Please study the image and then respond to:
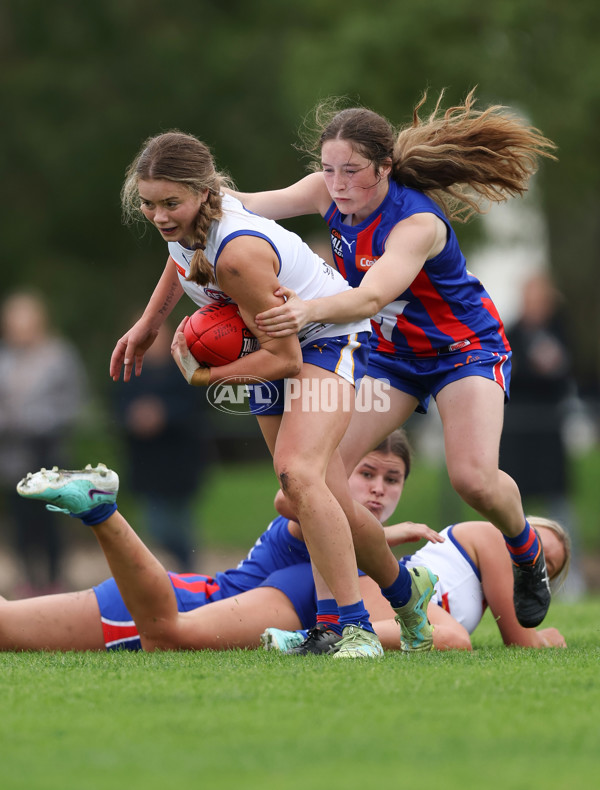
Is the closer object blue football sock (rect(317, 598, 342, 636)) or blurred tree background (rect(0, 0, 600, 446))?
blue football sock (rect(317, 598, 342, 636))

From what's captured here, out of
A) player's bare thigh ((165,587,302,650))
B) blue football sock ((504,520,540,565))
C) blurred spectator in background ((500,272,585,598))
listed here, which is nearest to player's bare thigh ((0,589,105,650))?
player's bare thigh ((165,587,302,650))

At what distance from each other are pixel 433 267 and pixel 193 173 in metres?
1.19

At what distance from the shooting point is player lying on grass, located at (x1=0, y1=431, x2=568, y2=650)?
179 inches

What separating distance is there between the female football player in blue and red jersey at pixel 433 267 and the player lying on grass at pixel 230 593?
251mm

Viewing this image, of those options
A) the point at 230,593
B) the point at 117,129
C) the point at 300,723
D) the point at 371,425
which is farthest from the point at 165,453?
the point at 117,129

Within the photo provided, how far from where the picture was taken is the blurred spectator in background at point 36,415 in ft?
30.5

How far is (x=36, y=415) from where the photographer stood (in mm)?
9391

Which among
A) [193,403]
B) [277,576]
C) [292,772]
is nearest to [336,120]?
[277,576]

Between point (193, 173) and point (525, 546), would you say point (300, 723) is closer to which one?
point (193, 173)

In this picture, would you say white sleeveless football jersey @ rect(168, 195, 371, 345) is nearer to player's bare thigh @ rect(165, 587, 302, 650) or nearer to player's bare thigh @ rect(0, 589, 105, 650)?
player's bare thigh @ rect(165, 587, 302, 650)

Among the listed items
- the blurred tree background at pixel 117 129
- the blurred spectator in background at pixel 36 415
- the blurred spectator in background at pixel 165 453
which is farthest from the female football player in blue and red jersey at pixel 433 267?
the blurred tree background at pixel 117 129

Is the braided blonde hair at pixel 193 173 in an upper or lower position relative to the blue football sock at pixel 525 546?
upper

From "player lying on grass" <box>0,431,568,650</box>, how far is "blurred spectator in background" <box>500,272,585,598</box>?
4265mm

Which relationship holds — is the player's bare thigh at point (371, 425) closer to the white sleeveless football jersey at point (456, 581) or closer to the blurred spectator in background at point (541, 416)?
the white sleeveless football jersey at point (456, 581)
